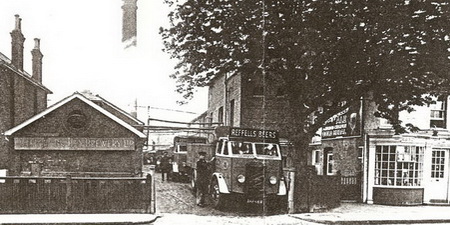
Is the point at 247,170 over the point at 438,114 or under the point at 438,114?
under

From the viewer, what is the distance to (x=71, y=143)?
2225cm

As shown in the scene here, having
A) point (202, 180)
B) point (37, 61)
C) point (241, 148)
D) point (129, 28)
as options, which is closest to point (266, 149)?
point (241, 148)

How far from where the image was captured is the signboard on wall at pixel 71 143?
22.0 m

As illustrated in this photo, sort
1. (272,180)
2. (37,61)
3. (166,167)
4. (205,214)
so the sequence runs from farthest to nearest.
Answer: (37,61) → (166,167) → (272,180) → (205,214)

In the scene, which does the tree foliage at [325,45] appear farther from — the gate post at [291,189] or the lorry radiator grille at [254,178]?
the lorry radiator grille at [254,178]

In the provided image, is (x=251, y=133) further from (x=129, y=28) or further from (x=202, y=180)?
(x=129, y=28)

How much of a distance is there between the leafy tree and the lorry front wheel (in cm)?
359

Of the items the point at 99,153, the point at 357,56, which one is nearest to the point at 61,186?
the point at 99,153

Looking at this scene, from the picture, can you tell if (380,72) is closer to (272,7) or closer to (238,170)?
(272,7)

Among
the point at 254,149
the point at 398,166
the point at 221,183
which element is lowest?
the point at 221,183

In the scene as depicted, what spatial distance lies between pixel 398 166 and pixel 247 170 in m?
7.89

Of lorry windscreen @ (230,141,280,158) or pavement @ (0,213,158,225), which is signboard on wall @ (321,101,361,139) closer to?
lorry windscreen @ (230,141,280,158)

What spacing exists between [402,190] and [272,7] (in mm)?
9767

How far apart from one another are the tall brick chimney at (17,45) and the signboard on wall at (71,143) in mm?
9633
